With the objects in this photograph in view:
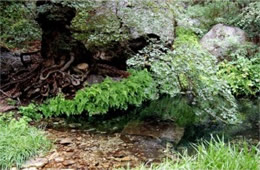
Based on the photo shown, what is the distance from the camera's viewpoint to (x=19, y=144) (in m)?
3.68

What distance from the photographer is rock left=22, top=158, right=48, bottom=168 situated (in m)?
3.54

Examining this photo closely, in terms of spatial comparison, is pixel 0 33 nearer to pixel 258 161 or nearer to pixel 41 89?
pixel 41 89

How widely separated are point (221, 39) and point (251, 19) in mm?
931

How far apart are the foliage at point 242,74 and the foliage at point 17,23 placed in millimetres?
4527

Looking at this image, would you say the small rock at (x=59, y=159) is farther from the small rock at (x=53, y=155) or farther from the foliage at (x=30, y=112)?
the foliage at (x=30, y=112)

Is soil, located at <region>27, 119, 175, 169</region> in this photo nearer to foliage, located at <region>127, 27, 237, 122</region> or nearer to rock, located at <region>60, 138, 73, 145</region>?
rock, located at <region>60, 138, 73, 145</region>

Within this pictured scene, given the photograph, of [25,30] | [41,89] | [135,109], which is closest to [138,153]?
[135,109]

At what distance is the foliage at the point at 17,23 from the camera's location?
7.03 metres

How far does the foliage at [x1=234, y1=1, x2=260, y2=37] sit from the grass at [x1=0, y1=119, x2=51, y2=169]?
5.51 metres

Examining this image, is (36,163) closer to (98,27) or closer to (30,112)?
(30,112)

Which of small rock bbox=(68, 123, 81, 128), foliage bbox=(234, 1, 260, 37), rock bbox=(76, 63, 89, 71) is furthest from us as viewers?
foliage bbox=(234, 1, 260, 37)

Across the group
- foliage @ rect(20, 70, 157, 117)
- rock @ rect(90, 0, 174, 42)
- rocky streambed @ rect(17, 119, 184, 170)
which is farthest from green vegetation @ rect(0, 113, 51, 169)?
rock @ rect(90, 0, 174, 42)

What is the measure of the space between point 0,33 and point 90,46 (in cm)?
241

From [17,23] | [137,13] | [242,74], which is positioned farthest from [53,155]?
[242,74]
